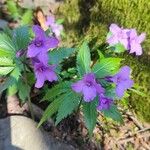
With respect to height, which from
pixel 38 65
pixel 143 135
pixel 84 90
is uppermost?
pixel 38 65

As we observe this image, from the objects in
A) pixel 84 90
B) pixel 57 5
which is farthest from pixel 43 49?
pixel 57 5

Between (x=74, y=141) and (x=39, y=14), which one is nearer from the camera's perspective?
(x=74, y=141)

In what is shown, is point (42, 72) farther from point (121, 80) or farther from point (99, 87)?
point (121, 80)

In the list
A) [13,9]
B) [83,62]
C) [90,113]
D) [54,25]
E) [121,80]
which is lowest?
[90,113]

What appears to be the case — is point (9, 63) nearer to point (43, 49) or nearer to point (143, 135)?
point (43, 49)

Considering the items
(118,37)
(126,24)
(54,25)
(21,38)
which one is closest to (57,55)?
(21,38)

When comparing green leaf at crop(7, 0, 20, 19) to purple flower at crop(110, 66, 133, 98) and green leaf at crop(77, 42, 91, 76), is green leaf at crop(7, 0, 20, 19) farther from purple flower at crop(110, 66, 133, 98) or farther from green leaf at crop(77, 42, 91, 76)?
purple flower at crop(110, 66, 133, 98)
